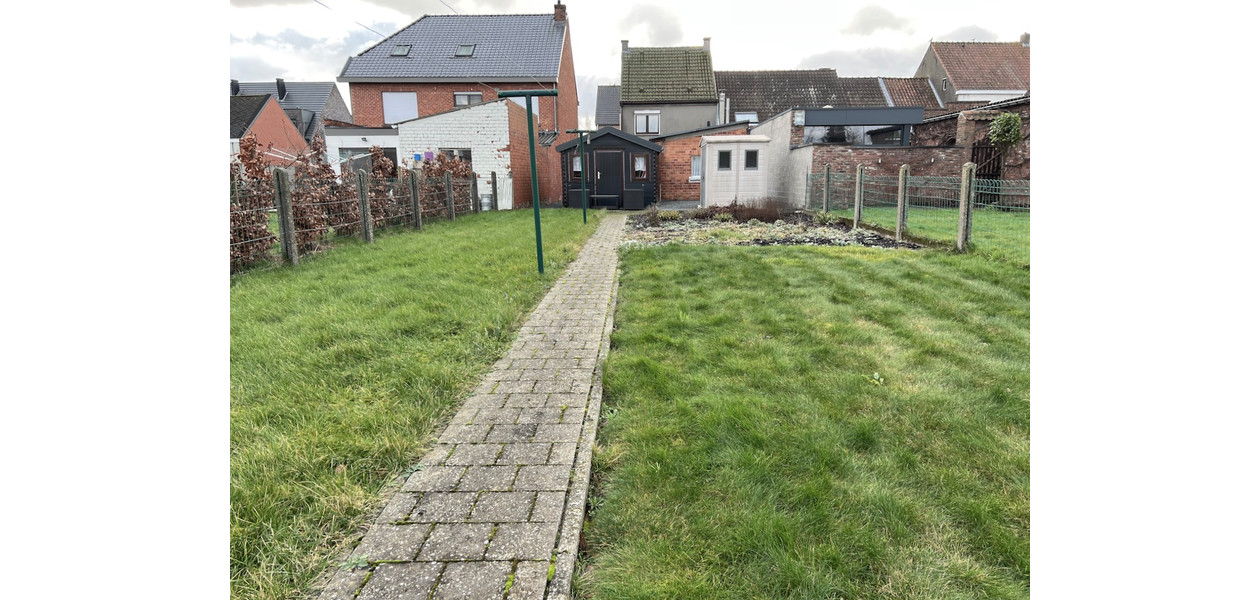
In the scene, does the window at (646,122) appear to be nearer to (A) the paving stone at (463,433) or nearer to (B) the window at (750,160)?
(B) the window at (750,160)

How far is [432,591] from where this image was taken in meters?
1.77

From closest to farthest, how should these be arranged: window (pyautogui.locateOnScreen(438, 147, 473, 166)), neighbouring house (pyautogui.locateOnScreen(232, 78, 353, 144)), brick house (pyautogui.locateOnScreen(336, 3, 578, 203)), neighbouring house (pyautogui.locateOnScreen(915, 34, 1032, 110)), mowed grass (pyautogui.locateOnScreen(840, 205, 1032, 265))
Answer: mowed grass (pyautogui.locateOnScreen(840, 205, 1032, 265)) < window (pyautogui.locateOnScreen(438, 147, 473, 166)) < brick house (pyautogui.locateOnScreen(336, 3, 578, 203)) < neighbouring house (pyautogui.locateOnScreen(915, 34, 1032, 110)) < neighbouring house (pyautogui.locateOnScreen(232, 78, 353, 144))

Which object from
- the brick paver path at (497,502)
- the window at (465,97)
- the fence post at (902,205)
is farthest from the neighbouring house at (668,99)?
the brick paver path at (497,502)

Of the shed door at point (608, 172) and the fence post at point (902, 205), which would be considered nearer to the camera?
the fence post at point (902, 205)

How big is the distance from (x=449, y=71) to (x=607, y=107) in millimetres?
15687

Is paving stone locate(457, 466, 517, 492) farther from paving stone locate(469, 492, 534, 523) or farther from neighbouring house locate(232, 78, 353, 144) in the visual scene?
neighbouring house locate(232, 78, 353, 144)

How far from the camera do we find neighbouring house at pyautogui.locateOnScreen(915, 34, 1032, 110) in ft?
112

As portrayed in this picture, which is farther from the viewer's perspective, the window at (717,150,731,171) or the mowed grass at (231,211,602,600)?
the window at (717,150,731,171)

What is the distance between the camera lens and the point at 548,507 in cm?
220

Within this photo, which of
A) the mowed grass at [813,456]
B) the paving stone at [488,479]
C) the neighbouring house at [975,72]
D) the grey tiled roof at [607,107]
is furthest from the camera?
the grey tiled roof at [607,107]

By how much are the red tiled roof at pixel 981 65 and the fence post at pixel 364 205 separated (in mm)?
34484

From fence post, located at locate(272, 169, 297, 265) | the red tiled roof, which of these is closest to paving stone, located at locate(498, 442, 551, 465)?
fence post, located at locate(272, 169, 297, 265)

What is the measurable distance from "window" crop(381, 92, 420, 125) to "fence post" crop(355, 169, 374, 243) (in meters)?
20.2

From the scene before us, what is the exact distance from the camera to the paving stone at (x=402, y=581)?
5.79 feet
